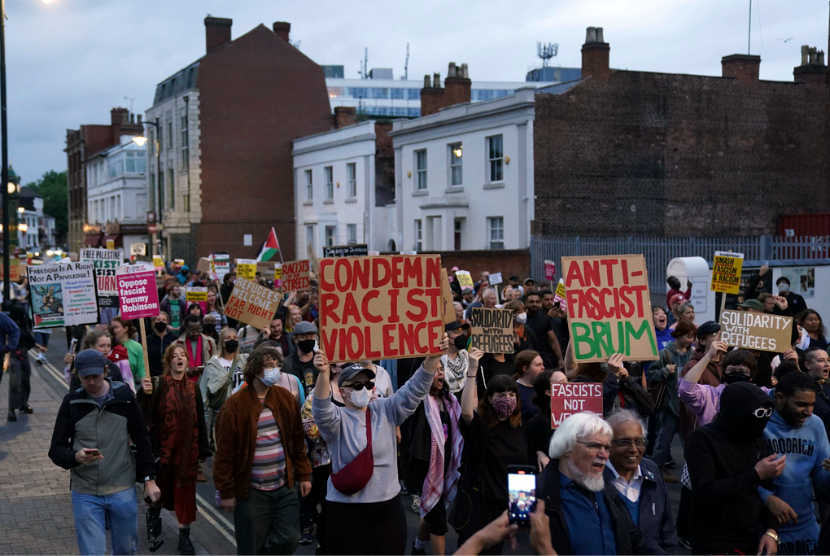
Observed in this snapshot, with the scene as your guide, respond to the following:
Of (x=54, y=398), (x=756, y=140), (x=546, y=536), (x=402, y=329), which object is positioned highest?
(x=756, y=140)

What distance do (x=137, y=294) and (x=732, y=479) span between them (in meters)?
7.78

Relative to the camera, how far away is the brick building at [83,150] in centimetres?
7619

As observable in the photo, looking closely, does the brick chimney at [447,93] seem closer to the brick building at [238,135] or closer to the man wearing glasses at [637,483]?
the brick building at [238,135]

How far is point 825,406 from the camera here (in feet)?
22.2

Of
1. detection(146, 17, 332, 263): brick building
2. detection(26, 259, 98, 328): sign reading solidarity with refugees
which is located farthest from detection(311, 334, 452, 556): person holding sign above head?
detection(146, 17, 332, 263): brick building

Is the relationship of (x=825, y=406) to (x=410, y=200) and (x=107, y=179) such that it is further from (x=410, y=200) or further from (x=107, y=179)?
(x=107, y=179)

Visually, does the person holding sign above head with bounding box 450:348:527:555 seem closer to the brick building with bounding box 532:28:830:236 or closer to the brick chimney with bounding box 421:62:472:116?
the brick building with bounding box 532:28:830:236

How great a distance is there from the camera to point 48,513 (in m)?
8.93

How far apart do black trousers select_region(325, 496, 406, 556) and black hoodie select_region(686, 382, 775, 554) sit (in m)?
1.86

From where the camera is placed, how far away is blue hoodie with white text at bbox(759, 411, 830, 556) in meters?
5.00

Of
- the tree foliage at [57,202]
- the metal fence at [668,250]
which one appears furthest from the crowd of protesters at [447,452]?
the tree foliage at [57,202]

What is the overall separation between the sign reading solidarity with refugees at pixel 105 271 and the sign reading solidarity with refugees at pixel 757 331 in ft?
29.1

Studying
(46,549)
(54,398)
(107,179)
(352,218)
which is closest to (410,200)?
(352,218)

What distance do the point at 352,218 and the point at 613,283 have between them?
31367 millimetres
